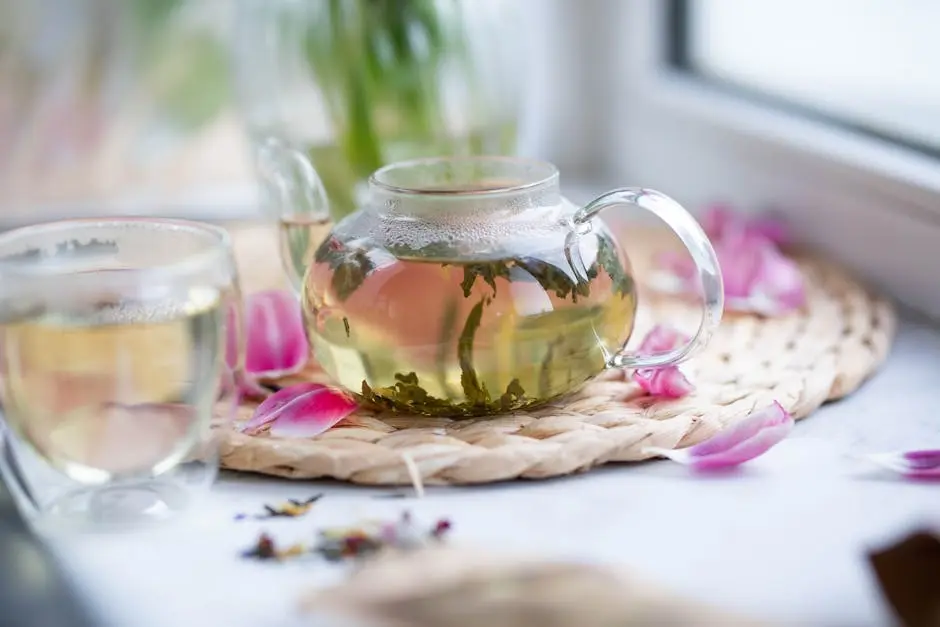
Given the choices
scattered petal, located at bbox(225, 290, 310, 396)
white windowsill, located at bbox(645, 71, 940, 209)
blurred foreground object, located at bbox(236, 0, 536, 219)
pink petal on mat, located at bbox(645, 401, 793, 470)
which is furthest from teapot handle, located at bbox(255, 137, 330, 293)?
white windowsill, located at bbox(645, 71, 940, 209)

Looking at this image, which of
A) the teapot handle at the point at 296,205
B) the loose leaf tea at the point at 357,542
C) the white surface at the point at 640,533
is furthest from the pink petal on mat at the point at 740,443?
the teapot handle at the point at 296,205

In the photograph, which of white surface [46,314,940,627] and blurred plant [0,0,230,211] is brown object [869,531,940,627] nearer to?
white surface [46,314,940,627]

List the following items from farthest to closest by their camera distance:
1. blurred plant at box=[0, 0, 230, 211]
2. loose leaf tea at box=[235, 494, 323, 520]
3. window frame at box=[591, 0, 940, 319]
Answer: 1. blurred plant at box=[0, 0, 230, 211]
2. window frame at box=[591, 0, 940, 319]
3. loose leaf tea at box=[235, 494, 323, 520]

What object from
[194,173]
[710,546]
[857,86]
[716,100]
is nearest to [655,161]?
[716,100]

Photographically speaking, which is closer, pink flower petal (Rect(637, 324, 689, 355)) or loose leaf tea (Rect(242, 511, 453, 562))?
loose leaf tea (Rect(242, 511, 453, 562))

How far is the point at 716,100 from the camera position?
99 centimetres

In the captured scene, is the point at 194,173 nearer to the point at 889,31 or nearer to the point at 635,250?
the point at 635,250

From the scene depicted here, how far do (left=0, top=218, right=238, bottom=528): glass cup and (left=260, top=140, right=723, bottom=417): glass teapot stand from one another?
2.6 inches

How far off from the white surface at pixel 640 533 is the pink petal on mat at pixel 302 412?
3 centimetres

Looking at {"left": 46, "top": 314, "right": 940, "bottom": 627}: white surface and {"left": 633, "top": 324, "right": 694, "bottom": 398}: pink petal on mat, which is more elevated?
{"left": 633, "top": 324, "right": 694, "bottom": 398}: pink petal on mat

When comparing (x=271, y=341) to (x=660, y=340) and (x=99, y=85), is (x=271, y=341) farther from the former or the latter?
(x=99, y=85)

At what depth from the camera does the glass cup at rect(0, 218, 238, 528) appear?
1.55 feet

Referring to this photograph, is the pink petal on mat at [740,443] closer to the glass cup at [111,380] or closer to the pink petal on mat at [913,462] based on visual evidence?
the pink petal on mat at [913,462]

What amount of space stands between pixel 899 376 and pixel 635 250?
0.91 feet
